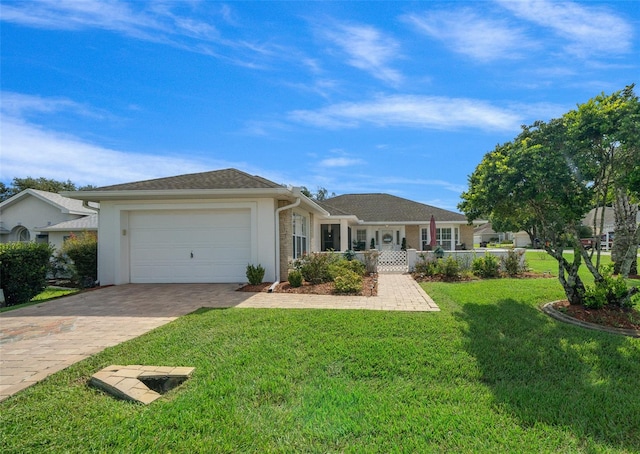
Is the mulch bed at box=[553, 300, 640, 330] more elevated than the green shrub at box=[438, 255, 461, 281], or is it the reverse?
the green shrub at box=[438, 255, 461, 281]

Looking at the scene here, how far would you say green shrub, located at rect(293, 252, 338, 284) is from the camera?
11.1 meters

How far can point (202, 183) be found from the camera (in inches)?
435

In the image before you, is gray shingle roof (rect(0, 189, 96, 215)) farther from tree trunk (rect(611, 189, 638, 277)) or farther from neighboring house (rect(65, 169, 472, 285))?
tree trunk (rect(611, 189, 638, 277))

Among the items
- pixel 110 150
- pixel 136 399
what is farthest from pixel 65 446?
pixel 110 150

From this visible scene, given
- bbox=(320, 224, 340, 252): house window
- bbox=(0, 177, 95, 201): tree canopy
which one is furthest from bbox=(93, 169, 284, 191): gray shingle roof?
bbox=(0, 177, 95, 201): tree canopy

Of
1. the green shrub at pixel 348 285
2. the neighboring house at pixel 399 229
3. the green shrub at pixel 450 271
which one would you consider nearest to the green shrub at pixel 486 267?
the green shrub at pixel 450 271

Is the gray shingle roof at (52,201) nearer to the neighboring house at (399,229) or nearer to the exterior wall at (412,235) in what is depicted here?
the neighboring house at (399,229)

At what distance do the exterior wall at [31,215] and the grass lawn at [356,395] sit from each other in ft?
65.3

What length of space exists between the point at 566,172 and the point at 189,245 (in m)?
10.8

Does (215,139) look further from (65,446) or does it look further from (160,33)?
(65,446)

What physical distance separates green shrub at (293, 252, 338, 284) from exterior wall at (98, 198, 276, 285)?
1061mm

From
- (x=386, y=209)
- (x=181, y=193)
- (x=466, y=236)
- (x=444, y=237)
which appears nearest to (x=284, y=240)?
(x=181, y=193)

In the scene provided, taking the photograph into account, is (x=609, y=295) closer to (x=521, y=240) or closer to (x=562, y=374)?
(x=562, y=374)

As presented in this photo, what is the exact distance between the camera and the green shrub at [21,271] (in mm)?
9836
